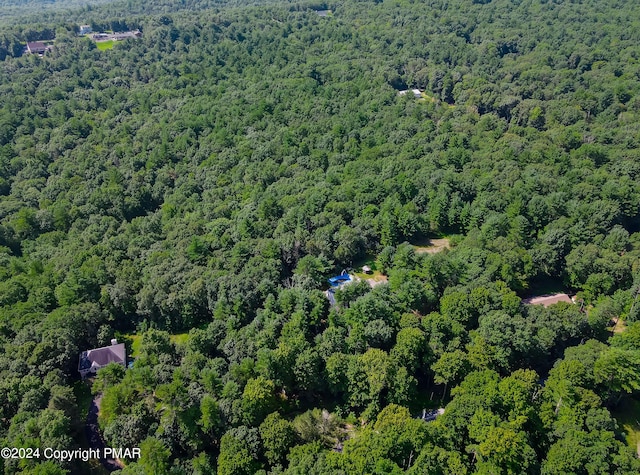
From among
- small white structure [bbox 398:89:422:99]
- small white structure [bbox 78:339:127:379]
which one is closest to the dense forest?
small white structure [bbox 78:339:127:379]

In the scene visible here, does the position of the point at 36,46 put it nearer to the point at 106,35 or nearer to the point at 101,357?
the point at 106,35

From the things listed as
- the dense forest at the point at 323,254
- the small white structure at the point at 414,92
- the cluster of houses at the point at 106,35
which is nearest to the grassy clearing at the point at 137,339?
the dense forest at the point at 323,254

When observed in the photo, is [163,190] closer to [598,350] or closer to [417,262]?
[417,262]

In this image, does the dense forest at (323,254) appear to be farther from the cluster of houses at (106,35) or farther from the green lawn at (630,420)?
the cluster of houses at (106,35)

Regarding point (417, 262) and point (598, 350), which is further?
point (417, 262)

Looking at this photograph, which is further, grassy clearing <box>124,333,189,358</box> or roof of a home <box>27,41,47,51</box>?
roof of a home <box>27,41,47,51</box>

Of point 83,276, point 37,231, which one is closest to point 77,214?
point 37,231

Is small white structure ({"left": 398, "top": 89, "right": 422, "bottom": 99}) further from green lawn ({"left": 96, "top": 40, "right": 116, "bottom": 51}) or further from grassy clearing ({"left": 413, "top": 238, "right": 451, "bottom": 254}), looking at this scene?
green lawn ({"left": 96, "top": 40, "right": 116, "bottom": 51})
